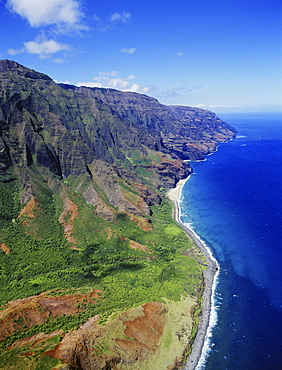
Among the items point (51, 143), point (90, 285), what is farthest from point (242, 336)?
point (51, 143)

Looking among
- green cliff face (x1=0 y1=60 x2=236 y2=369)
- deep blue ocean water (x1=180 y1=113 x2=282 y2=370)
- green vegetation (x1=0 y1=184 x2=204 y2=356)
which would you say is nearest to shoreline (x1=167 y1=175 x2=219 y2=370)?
deep blue ocean water (x1=180 y1=113 x2=282 y2=370)

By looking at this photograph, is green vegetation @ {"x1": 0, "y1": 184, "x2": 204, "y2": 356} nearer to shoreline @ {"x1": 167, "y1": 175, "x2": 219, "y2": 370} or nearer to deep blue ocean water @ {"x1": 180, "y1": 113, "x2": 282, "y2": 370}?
shoreline @ {"x1": 167, "y1": 175, "x2": 219, "y2": 370}

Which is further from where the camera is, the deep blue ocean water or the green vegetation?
the green vegetation

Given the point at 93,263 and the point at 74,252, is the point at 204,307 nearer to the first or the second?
the point at 93,263

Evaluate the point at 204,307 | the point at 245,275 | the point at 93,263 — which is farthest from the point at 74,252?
the point at 245,275

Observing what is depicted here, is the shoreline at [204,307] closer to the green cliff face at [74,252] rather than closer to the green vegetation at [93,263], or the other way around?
the green cliff face at [74,252]

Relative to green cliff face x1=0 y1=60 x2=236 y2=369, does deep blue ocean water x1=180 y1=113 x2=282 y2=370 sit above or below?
below

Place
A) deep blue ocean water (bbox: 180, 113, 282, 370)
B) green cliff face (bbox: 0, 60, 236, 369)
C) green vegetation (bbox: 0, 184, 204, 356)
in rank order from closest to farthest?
green cliff face (bbox: 0, 60, 236, 369) < deep blue ocean water (bbox: 180, 113, 282, 370) < green vegetation (bbox: 0, 184, 204, 356)

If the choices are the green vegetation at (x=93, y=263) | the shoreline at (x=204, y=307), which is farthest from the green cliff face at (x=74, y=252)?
the shoreline at (x=204, y=307)

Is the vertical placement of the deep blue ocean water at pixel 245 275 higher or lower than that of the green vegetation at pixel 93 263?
lower
